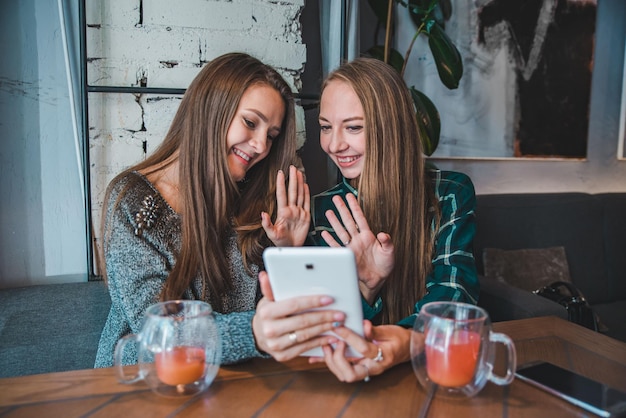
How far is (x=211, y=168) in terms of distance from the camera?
1293 mm

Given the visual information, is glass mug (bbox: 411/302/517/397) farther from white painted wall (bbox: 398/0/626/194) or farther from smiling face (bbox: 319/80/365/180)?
white painted wall (bbox: 398/0/626/194)

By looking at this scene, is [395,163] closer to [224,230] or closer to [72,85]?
[224,230]

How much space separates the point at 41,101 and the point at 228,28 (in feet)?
2.26

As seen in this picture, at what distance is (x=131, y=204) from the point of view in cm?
119

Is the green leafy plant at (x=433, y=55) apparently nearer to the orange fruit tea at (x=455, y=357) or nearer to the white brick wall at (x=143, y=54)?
the white brick wall at (x=143, y=54)

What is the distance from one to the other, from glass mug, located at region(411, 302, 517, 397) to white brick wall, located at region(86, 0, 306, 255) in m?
1.19

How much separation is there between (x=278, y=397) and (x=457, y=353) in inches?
10.8

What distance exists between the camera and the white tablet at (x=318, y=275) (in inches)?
28.0

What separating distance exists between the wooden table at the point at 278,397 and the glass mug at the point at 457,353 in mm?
29

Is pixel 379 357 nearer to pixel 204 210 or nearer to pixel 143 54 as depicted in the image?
pixel 204 210

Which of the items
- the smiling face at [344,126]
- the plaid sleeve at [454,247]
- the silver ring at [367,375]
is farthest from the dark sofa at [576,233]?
the silver ring at [367,375]

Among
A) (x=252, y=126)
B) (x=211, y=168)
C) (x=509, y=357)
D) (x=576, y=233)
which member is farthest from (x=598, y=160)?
(x=509, y=357)

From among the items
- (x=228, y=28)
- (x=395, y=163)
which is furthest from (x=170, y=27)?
(x=395, y=163)

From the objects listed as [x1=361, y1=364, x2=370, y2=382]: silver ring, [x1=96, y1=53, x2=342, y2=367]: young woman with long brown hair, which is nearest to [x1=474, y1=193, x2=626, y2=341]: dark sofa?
[x1=96, y1=53, x2=342, y2=367]: young woman with long brown hair
